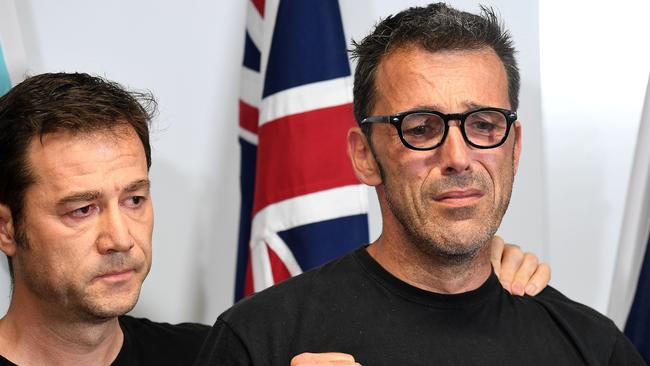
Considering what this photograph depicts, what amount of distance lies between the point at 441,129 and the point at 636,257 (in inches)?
38.8

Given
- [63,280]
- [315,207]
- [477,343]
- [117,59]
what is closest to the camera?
[477,343]

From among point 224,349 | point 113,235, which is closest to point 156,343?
point 113,235

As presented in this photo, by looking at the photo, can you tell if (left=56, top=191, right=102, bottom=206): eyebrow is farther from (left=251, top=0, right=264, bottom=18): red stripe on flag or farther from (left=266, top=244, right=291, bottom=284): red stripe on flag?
(left=251, top=0, right=264, bottom=18): red stripe on flag

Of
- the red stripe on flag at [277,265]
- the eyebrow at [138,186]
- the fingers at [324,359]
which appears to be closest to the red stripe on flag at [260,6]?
the red stripe on flag at [277,265]

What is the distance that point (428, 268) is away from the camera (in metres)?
1.73

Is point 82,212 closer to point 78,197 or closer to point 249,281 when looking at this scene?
point 78,197

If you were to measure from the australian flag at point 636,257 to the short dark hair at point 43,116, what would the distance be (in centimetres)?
121

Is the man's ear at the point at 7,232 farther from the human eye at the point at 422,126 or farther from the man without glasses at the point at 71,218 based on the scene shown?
the human eye at the point at 422,126

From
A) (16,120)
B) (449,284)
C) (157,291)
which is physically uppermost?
(16,120)

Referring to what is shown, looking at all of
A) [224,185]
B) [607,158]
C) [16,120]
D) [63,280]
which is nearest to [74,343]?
[63,280]

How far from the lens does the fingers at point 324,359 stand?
1579 mm

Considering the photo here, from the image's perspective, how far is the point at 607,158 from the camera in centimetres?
269

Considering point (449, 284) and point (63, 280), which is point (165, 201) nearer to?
point (63, 280)

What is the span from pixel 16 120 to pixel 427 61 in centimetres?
82
